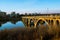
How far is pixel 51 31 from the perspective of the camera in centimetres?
1220

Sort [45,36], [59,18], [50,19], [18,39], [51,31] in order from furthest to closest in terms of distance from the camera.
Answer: [50,19], [59,18], [51,31], [45,36], [18,39]

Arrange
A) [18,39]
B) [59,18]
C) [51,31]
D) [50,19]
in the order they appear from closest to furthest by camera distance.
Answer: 1. [18,39]
2. [51,31]
3. [59,18]
4. [50,19]

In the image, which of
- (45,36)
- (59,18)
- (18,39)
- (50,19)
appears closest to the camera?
(18,39)

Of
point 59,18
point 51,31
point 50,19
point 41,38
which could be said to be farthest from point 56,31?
point 50,19

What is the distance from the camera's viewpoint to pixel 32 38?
1030 cm

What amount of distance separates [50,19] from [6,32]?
565 inches

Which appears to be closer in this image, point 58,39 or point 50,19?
point 58,39

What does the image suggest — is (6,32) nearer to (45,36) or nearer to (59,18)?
(45,36)

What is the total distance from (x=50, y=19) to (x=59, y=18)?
2761 mm

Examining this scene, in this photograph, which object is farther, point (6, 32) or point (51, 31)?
point (51, 31)

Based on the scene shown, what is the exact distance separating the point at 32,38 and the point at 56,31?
2.96 metres

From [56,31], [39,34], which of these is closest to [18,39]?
[39,34]

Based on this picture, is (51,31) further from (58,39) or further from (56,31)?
(58,39)

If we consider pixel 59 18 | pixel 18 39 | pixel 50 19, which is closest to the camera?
pixel 18 39
